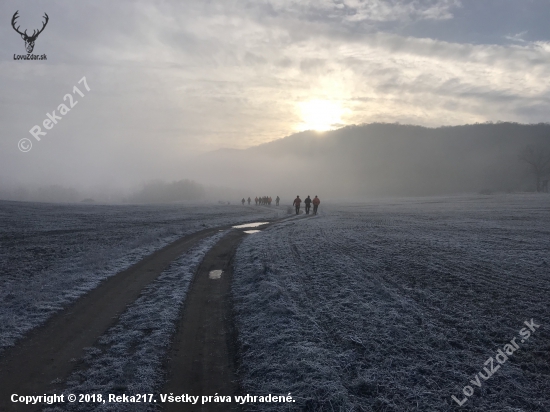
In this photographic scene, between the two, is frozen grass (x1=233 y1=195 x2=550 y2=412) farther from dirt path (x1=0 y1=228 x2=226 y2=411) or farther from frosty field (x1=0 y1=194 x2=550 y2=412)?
dirt path (x1=0 y1=228 x2=226 y2=411)

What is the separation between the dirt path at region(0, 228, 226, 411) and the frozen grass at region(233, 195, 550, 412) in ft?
12.2

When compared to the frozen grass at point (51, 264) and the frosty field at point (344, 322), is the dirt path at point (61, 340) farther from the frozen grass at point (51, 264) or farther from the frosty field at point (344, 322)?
the frozen grass at point (51, 264)

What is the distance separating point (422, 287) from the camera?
448 inches

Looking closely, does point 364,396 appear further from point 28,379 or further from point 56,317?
point 56,317

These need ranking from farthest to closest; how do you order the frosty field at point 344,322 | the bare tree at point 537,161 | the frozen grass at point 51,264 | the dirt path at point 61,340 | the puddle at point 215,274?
the bare tree at point 537,161, the puddle at point 215,274, the frozen grass at point 51,264, the dirt path at point 61,340, the frosty field at point 344,322

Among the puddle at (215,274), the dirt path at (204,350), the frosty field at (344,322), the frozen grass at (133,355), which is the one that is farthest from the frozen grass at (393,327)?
the frozen grass at (133,355)

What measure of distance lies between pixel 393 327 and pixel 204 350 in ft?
15.6

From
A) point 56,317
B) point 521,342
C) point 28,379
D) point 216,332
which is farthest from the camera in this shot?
point 56,317

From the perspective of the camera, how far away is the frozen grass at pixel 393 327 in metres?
5.86

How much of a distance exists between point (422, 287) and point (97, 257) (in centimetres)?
1546

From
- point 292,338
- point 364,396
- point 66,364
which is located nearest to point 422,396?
point 364,396

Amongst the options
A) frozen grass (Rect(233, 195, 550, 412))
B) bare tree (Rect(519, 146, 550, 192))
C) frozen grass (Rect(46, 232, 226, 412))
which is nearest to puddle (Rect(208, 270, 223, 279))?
frozen grass (Rect(233, 195, 550, 412))

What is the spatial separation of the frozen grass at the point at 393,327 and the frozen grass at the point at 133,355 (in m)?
1.87

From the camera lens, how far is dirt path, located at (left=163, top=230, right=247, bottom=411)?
606 centimetres
